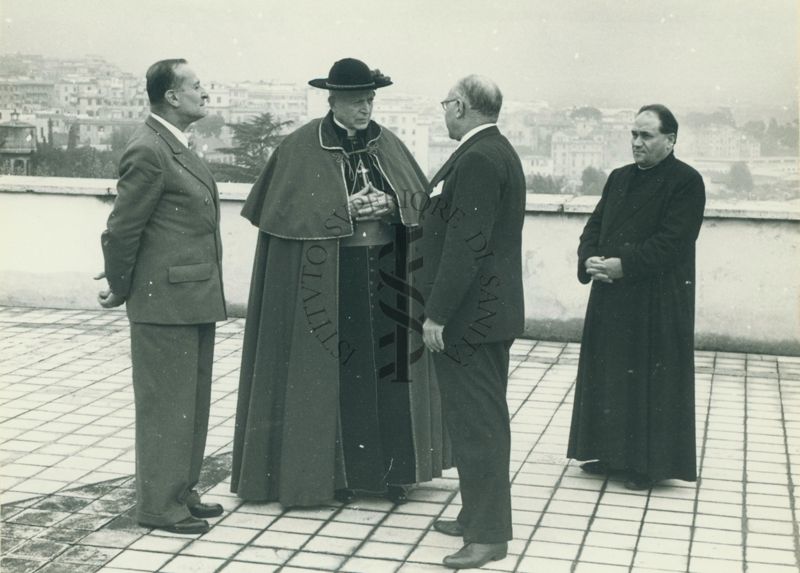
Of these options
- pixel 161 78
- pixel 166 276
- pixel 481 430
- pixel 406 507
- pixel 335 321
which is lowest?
pixel 406 507

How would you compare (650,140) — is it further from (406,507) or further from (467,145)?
(406,507)

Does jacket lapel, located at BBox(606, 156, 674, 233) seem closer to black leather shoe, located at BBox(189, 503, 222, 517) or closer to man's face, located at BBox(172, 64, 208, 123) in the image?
man's face, located at BBox(172, 64, 208, 123)

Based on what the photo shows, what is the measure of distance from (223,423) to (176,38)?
5.41 metres

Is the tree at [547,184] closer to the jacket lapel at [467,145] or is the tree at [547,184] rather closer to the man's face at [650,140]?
the man's face at [650,140]

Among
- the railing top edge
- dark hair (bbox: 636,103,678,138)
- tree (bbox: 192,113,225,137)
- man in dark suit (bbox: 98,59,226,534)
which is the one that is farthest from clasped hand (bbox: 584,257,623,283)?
tree (bbox: 192,113,225,137)

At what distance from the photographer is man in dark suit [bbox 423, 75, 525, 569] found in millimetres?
4727

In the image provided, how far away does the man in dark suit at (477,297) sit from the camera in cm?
473

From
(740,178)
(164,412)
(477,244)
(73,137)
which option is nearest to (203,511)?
(164,412)

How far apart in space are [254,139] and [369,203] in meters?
5.63

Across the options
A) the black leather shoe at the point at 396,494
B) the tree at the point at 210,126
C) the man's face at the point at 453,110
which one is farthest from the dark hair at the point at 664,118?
the tree at the point at 210,126

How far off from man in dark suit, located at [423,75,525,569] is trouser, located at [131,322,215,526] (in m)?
1.13

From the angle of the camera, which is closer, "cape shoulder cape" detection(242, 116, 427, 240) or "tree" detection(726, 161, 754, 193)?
"cape shoulder cape" detection(242, 116, 427, 240)

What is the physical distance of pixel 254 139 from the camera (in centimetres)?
1105

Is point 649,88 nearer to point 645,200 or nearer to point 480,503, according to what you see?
point 645,200
